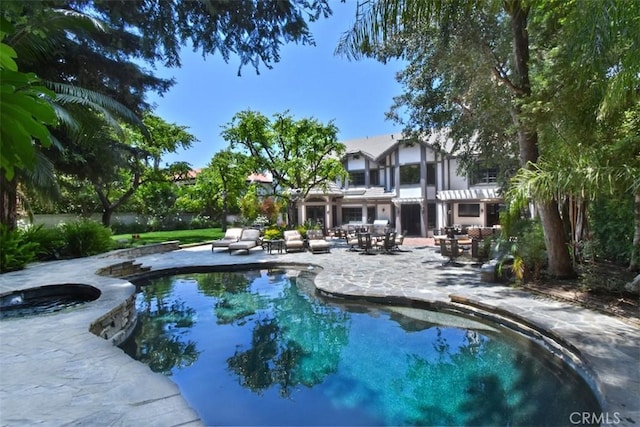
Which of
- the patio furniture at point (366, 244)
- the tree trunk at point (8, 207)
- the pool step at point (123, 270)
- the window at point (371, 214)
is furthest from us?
the window at point (371, 214)

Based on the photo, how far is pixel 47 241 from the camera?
1450 cm

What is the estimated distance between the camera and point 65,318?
264 inches

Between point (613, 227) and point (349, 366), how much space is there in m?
8.88

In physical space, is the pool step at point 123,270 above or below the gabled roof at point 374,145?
below

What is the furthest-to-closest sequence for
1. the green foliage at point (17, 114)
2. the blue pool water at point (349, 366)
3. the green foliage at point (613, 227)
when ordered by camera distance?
the green foliage at point (613, 227)
the blue pool water at point (349, 366)
the green foliage at point (17, 114)

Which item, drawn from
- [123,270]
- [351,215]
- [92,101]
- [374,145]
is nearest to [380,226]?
[351,215]

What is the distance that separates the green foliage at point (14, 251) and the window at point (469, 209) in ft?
85.2

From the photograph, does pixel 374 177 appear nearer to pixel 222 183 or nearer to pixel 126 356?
pixel 222 183

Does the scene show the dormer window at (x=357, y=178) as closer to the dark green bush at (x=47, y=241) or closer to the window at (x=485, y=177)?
the window at (x=485, y=177)

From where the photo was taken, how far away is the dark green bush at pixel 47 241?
14.1 m

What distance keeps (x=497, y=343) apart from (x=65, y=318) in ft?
27.7

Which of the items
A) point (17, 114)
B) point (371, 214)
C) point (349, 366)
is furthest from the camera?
point (371, 214)

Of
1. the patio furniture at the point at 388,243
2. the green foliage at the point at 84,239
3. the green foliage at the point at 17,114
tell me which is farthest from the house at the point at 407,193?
the green foliage at the point at 17,114

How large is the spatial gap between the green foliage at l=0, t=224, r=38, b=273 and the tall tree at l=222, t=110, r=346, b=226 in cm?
1286
